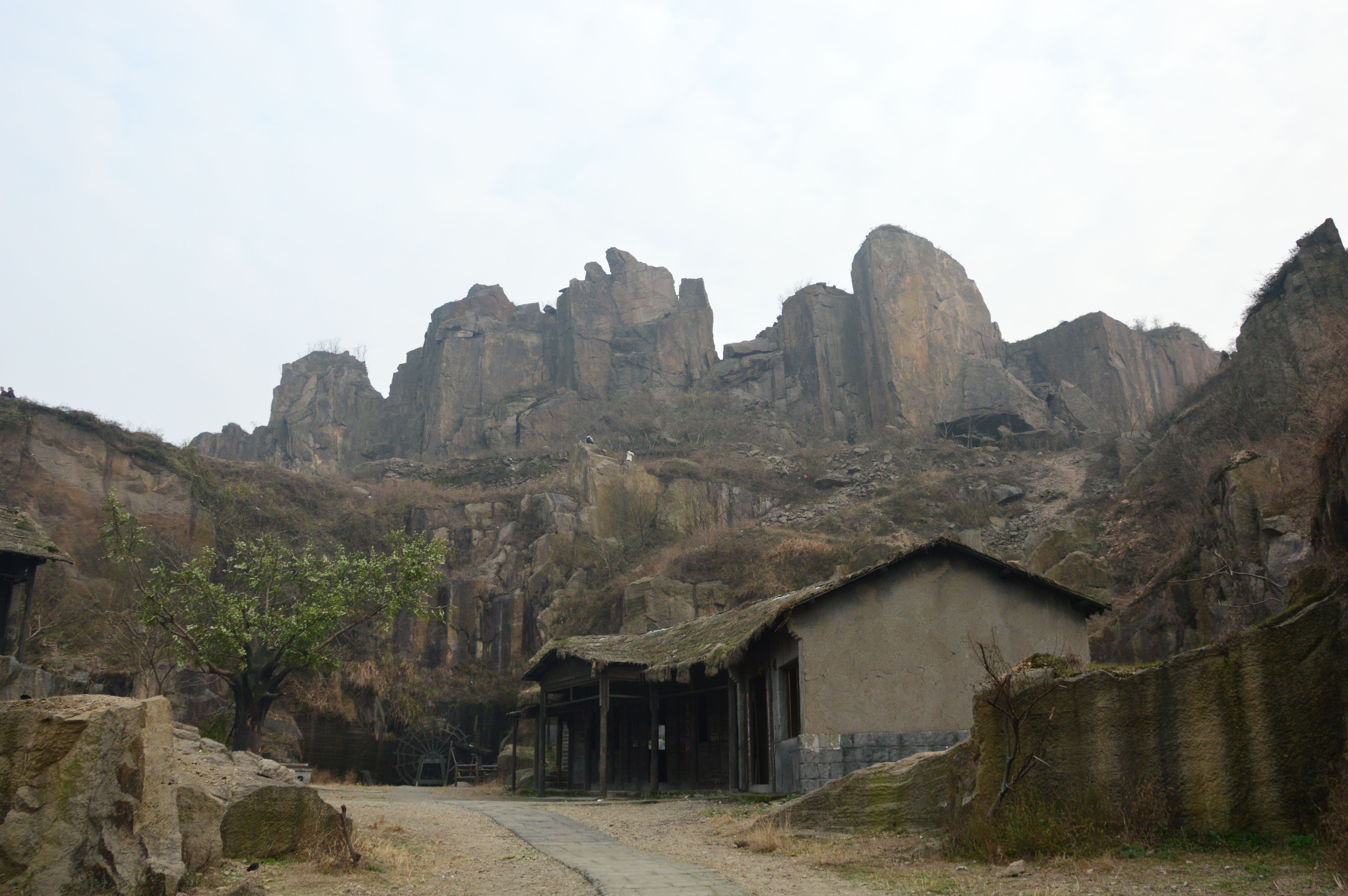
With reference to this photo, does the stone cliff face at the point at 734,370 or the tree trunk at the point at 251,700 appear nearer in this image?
the tree trunk at the point at 251,700

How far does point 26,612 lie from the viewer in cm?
2252

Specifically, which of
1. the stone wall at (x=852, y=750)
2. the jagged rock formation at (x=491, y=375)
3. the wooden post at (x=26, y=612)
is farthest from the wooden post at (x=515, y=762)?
the jagged rock formation at (x=491, y=375)

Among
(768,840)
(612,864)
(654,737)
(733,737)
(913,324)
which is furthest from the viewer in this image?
(913,324)

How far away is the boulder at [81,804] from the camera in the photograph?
6367 millimetres

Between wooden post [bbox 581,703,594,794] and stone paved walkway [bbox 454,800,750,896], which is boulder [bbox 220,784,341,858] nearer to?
stone paved walkway [bbox 454,800,750,896]

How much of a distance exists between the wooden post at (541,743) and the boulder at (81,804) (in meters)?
18.4

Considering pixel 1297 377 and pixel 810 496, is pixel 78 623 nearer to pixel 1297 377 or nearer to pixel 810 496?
pixel 810 496

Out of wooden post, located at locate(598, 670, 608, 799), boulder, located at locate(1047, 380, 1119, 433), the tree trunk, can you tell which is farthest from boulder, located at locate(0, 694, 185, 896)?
boulder, located at locate(1047, 380, 1119, 433)

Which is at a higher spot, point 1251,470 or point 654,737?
point 1251,470

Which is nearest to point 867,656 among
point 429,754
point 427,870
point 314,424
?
point 427,870

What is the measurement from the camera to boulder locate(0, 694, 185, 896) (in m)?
6.37

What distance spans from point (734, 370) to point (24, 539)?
181ft

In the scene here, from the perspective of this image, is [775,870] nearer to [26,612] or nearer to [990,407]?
[26,612]

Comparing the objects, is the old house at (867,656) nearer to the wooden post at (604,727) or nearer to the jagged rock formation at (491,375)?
the wooden post at (604,727)
